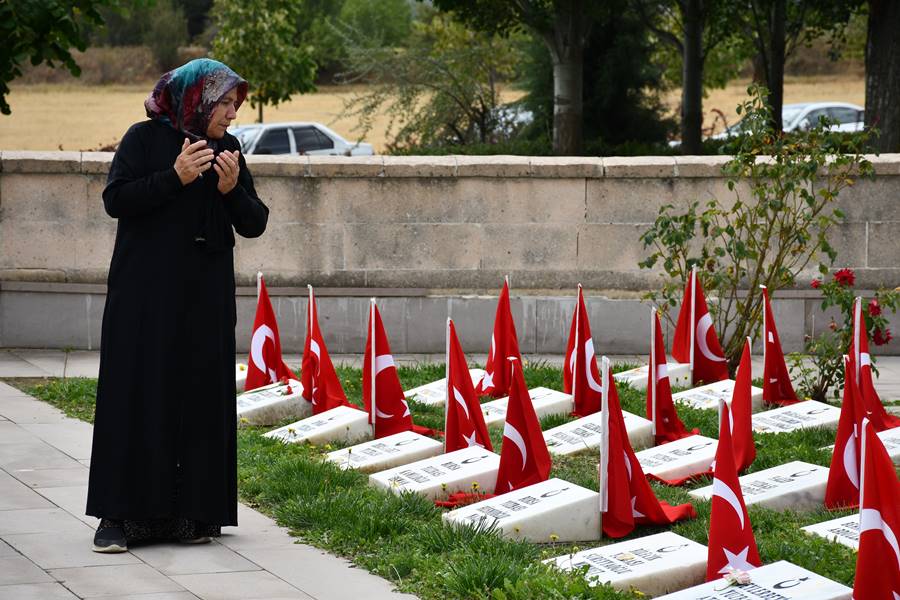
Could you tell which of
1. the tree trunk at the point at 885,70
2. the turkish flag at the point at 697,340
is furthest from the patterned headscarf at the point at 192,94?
the tree trunk at the point at 885,70

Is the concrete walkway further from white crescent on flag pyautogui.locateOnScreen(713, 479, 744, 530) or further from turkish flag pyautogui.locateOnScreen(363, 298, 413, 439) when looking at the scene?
turkish flag pyautogui.locateOnScreen(363, 298, 413, 439)

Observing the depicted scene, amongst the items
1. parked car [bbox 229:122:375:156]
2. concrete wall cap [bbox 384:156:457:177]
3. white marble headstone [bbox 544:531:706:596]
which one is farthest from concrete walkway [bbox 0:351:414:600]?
parked car [bbox 229:122:375:156]

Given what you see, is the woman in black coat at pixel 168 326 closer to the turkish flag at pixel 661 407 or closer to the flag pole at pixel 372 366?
the flag pole at pixel 372 366

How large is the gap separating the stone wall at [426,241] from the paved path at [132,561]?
414 centimetres

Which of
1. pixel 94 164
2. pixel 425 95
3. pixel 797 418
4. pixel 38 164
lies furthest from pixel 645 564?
pixel 425 95

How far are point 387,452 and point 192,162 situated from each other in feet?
8.02

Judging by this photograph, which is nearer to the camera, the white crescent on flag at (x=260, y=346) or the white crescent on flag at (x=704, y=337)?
the white crescent on flag at (x=260, y=346)

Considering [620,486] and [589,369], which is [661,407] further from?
[620,486]

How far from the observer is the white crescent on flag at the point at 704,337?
9.70m

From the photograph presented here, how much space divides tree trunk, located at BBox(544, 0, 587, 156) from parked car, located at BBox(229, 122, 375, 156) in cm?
934

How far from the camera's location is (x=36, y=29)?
37.0 feet

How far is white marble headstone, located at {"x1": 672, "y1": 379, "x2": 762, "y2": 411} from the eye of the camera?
9.05 meters

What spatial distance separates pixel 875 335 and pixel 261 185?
4988 mm

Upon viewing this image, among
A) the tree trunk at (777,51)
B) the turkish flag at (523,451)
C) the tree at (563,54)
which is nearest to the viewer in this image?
the turkish flag at (523,451)
